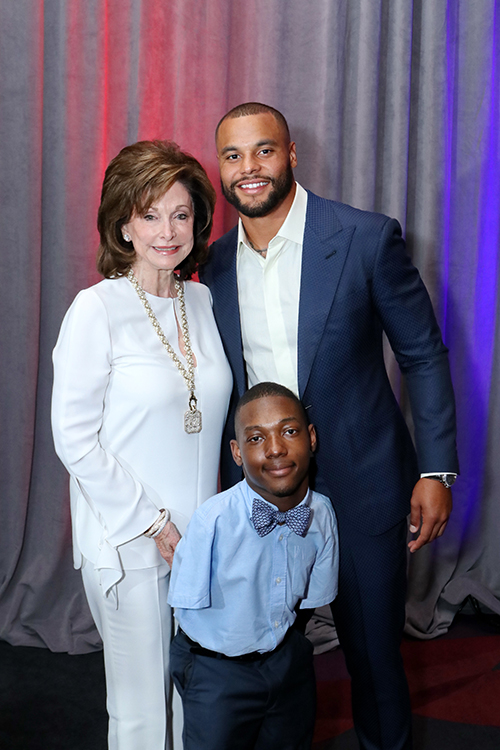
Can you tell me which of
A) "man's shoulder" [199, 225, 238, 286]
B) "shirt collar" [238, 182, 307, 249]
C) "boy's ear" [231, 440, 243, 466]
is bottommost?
"boy's ear" [231, 440, 243, 466]

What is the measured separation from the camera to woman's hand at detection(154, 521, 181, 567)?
1.71 metres

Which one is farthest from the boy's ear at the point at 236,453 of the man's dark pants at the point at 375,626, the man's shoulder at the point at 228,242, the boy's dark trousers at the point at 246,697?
the man's shoulder at the point at 228,242

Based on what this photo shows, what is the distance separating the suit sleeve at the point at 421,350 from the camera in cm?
174

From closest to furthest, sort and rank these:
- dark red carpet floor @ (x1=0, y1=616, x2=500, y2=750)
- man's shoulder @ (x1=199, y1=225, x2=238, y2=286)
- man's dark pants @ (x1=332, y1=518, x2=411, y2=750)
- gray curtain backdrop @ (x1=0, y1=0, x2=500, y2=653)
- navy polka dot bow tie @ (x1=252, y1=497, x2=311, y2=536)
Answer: navy polka dot bow tie @ (x1=252, y1=497, x2=311, y2=536)
man's dark pants @ (x1=332, y1=518, x2=411, y2=750)
man's shoulder @ (x1=199, y1=225, x2=238, y2=286)
dark red carpet floor @ (x1=0, y1=616, x2=500, y2=750)
gray curtain backdrop @ (x1=0, y1=0, x2=500, y2=653)

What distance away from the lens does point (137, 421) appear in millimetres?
1688

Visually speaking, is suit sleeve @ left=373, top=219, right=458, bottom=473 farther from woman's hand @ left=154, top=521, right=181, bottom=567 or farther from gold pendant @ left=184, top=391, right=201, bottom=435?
woman's hand @ left=154, top=521, right=181, bottom=567

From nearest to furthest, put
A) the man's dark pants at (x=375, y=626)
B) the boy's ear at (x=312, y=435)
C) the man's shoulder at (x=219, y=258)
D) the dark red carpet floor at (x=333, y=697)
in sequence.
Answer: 1. the boy's ear at (x=312, y=435)
2. the man's dark pants at (x=375, y=626)
3. the man's shoulder at (x=219, y=258)
4. the dark red carpet floor at (x=333, y=697)

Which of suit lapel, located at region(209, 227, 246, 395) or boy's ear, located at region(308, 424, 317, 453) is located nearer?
boy's ear, located at region(308, 424, 317, 453)

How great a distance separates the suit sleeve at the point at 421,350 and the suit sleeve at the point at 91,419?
25.4 inches

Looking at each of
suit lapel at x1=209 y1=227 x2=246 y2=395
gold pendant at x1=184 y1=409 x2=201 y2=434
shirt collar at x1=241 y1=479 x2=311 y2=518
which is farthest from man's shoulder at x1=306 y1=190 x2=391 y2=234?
shirt collar at x1=241 y1=479 x2=311 y2=518

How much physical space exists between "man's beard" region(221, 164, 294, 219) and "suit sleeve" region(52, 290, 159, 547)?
1.33 feet

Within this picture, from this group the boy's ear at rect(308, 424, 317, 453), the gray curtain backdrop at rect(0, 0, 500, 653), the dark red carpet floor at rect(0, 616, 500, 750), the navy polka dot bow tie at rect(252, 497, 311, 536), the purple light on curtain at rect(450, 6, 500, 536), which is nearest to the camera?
the navy polka dot bow tie at rect(252, 497, 311, 536)

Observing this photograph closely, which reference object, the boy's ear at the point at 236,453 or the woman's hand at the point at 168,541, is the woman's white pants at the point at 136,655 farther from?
the boy's ear at the point at 236,453

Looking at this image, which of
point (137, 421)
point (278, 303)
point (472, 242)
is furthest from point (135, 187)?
point (472, 242)
